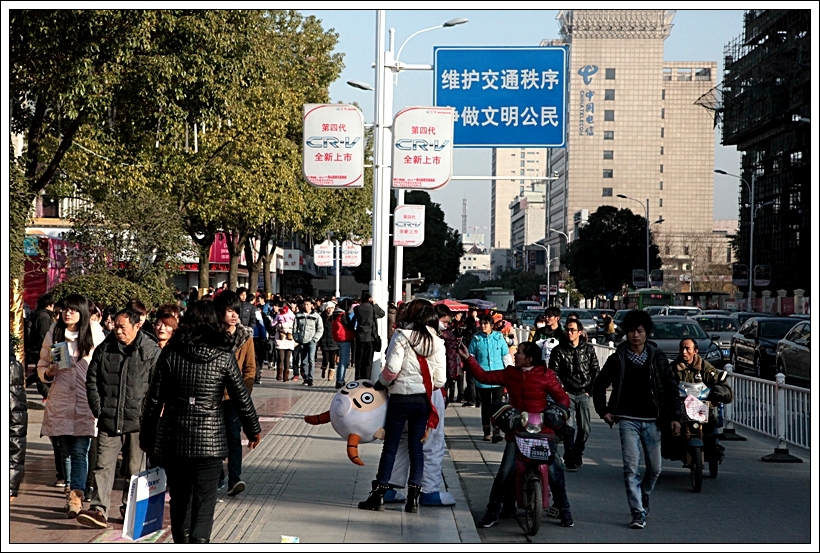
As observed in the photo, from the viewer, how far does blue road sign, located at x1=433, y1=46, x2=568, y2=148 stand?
1509cm

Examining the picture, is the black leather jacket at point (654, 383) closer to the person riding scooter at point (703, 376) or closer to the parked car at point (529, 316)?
the person riding scooter at point (703, 376)

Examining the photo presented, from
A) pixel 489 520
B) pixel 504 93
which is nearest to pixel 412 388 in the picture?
pixel 489 520

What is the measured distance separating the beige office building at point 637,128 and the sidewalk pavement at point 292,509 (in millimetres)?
138936

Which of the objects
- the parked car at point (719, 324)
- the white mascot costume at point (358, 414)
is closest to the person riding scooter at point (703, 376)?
the white mascot costume at point (358, 414)

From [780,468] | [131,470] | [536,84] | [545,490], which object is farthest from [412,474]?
[536,84]

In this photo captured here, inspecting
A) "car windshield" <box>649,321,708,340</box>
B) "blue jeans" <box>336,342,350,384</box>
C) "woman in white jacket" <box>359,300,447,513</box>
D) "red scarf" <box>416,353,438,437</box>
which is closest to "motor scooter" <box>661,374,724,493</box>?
"red scarf" <box>416,353,438,437</box>

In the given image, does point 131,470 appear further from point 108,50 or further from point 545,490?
point 108,50

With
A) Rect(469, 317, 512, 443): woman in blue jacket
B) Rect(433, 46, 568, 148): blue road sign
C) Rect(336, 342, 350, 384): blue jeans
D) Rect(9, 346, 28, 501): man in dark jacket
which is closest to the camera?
Rect(9, 346, 28, 501): man in dark jacket

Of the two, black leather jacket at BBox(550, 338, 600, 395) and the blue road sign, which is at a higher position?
the blue road sign

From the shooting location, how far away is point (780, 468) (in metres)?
12.1

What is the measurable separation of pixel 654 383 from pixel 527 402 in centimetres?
100

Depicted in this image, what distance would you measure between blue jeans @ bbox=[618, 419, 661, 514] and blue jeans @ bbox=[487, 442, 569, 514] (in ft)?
1.66

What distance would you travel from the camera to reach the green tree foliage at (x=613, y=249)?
90.1 meters

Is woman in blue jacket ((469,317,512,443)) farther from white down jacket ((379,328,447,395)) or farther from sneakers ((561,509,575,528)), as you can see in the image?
sneakers ((561,509,575,528))
